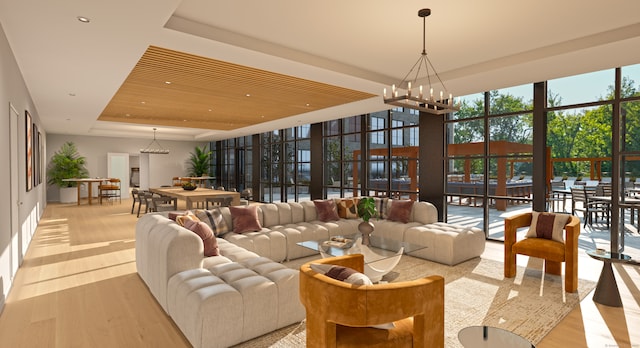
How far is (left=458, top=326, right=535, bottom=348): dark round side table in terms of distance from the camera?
2039mm

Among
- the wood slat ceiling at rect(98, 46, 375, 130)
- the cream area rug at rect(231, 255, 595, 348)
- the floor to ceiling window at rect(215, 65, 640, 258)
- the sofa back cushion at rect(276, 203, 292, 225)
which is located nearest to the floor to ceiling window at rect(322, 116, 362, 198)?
the floor to ceiling window at rect(215, 65, 640, 258)

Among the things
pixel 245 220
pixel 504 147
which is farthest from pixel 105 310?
pixel 504 147

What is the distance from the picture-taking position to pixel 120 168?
15141 millimetres

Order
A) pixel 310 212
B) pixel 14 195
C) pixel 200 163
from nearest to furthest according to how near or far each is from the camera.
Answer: pixel 14 195
pixel 310 212
pixel 200 163

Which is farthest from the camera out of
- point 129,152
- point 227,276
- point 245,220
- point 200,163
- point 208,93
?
point 200,163

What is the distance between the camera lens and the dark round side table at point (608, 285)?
349 centimetres

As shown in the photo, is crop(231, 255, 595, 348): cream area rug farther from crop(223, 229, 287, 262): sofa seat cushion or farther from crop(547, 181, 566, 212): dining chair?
crop(547, 181, 566, 212): dining chair

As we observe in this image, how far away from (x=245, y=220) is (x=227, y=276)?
206 cm

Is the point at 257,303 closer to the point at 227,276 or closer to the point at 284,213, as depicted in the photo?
the point at 227,276

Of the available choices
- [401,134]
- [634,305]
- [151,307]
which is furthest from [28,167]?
[634,305]

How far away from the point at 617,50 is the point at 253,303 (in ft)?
16.0

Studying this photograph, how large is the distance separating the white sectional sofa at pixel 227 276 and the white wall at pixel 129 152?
39.5 ft

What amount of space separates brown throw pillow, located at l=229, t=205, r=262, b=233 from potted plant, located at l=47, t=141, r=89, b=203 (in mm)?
11029

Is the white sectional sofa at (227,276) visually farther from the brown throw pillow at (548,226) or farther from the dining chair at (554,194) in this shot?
the dining chair at (554,194)
